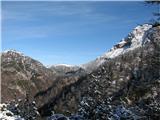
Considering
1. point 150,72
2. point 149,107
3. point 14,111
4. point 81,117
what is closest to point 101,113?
point 81,117

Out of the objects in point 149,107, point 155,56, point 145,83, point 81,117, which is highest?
point 155,56

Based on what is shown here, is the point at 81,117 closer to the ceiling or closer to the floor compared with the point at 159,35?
closer to the floor

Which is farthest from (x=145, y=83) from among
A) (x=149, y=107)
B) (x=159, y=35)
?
(x=149, y=107)

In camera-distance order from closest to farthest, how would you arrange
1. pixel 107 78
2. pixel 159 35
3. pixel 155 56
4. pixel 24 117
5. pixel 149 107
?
pixel 159 35, pixel 155 56, pixel 149 107, pixel 24 117, pixel 107 78

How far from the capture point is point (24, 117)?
191 ft

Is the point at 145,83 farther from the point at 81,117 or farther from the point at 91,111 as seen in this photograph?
the point at 81,117

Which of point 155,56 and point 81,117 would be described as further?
point 81,117

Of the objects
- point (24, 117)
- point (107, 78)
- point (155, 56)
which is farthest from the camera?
point (107, 78)

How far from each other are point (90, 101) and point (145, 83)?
3669cm

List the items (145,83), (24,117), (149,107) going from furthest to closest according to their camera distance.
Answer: (24,117)
(149,107)
(145,83)

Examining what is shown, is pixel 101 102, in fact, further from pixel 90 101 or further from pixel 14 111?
pixel 14 111

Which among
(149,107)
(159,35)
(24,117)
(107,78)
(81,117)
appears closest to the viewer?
(159,35)

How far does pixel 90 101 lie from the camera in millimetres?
65062

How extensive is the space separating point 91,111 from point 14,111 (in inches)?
498
